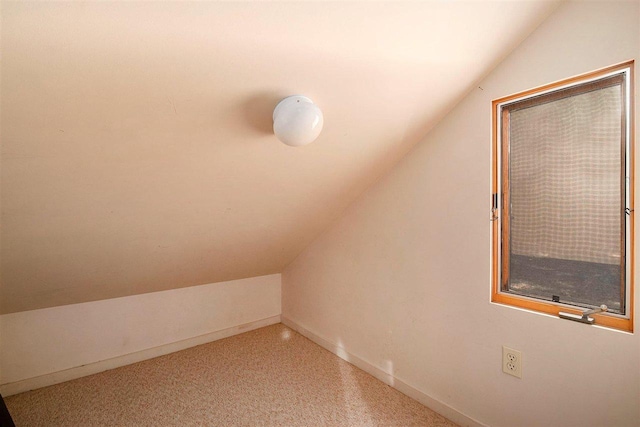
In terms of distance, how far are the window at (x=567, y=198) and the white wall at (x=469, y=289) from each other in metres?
0.07

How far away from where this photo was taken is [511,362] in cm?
148

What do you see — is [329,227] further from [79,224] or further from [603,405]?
[603,405]

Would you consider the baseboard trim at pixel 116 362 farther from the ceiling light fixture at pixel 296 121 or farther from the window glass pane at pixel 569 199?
the window glass pane at pixel 569 199

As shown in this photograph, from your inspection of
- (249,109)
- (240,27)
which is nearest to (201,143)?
(249,109)

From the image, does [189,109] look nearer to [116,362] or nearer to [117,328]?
[117,328]

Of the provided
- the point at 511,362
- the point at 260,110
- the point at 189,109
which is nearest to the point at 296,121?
the point at 260,110

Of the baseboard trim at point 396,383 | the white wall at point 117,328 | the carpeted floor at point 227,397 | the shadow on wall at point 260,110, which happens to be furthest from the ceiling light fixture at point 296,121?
the white wall at point 117,328

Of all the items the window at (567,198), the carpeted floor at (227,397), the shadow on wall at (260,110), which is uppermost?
the shadow on wall at (260,110)

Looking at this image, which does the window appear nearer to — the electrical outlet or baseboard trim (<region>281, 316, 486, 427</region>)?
the electrical outlet

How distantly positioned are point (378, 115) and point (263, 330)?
7.88 ft

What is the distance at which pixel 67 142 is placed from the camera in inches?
44.6

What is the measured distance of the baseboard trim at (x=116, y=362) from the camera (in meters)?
2.05

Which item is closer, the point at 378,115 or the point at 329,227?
the point at 378,115

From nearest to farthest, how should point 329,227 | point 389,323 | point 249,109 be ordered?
point 249,109 → point 389,323 → point 329,227
